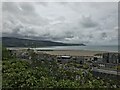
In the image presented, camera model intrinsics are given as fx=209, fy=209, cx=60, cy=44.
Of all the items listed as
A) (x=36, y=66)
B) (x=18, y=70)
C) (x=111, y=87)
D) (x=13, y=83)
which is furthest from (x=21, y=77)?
(x=111, y=87)

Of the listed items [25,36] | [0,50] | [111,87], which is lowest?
[111,87]

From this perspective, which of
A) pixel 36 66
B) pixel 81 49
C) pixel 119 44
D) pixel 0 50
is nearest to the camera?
pixel 36 66

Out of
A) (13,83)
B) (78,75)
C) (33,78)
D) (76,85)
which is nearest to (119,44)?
(78,75)

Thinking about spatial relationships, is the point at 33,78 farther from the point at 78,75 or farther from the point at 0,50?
the point at 0,50

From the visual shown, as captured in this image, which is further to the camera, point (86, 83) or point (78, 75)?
point (78, 75)

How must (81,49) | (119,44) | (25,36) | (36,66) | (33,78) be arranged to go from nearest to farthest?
(33,78)
(36,66)
(119,44)
(25,36)
(81,49)

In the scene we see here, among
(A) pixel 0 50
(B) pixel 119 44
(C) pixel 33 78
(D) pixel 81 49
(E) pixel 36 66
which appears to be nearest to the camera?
(C) pixel 33 78

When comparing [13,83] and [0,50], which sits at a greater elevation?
[0,50]

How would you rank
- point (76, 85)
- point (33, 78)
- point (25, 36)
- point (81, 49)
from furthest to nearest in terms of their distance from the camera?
point (81, 49) < point (25, 36) < point (33, 78) < point (76, 85)

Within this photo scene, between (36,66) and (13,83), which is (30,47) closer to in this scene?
(36,66)

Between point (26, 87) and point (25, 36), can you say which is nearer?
point (26, 87)
